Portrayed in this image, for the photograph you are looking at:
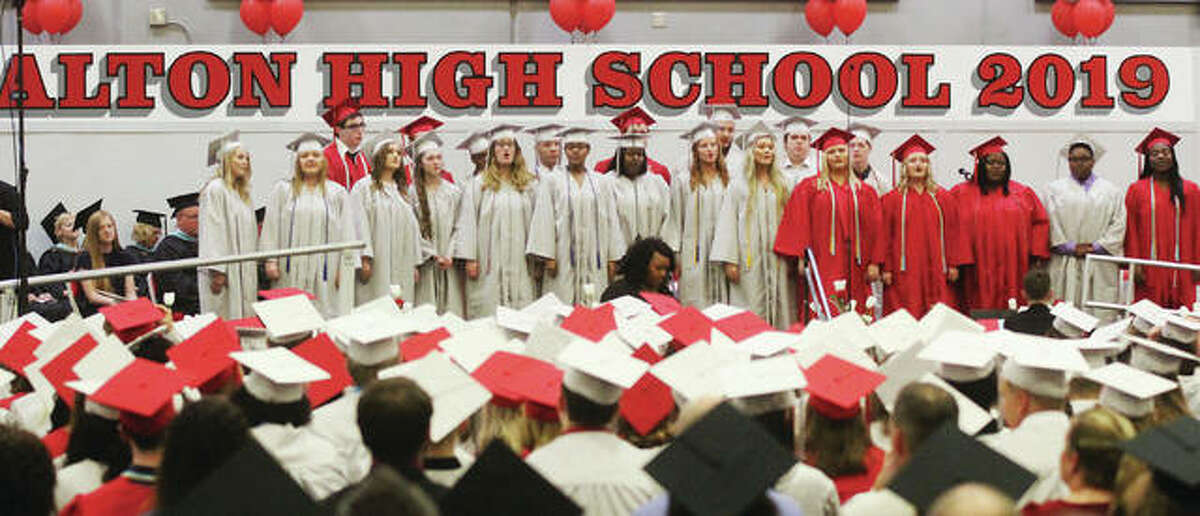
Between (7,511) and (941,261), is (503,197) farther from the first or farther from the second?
(7,511)

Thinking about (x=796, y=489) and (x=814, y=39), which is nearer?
(x=796, y=489)

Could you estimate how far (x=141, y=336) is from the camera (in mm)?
5355

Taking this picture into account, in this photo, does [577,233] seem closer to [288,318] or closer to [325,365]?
[288,318]

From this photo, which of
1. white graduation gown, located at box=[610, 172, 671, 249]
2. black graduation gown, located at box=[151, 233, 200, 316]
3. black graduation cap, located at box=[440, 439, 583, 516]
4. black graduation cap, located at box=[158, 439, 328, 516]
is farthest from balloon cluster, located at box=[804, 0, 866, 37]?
black graduation cap, located at box=[158, 439, 328, 516]

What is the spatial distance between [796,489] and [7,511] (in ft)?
5.71

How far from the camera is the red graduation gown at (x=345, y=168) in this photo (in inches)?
406

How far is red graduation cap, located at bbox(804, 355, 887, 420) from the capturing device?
3832 millimetres

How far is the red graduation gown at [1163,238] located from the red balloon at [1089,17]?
3.06 m

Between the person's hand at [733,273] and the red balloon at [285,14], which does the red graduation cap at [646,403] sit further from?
the red balloon at [285,14]

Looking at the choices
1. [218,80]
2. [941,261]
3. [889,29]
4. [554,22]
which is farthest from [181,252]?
[889,29]

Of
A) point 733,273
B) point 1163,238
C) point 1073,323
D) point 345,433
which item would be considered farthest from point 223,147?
Result: point 1163,238

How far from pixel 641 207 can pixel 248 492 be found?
7109 mm

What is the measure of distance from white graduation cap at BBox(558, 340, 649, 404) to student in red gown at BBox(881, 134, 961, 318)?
6375mm

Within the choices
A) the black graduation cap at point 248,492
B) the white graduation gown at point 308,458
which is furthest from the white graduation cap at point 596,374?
the black graduation cap at point 248,492
